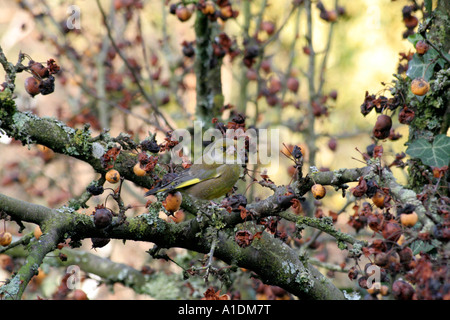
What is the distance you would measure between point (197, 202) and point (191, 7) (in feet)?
6.14

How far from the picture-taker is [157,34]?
7.92 metres

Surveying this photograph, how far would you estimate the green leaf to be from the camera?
2.70m

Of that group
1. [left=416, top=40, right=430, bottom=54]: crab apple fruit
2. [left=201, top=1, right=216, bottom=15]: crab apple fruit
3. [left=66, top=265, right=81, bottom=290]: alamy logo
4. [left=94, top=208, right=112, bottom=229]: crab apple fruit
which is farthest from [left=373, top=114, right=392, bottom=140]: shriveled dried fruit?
[left=66, top=265, right=81, bottom=290]: alamy logo

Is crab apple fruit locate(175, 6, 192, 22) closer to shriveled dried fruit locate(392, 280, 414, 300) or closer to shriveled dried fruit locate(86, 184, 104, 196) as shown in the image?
shriveled dried fruit locate(86, 184, 104, 196)

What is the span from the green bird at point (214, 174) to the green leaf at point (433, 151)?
1078mm

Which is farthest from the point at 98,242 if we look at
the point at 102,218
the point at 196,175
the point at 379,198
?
the point at 379,198

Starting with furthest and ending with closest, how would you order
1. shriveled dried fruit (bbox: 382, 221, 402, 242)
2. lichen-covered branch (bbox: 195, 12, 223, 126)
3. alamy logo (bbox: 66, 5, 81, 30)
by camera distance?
alamy logo (bbox: 66, 5, 81, 30)
lichen-covered branch (bbox: 195, 12, 223, 126)
shriveled dried fruit (bbox: 382, 221, 402, 242)

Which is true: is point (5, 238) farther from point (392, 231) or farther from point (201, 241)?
point (392, 231)

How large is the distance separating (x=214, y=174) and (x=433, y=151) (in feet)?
4.54

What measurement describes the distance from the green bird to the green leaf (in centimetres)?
108

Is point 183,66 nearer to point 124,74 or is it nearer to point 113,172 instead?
point 124,74

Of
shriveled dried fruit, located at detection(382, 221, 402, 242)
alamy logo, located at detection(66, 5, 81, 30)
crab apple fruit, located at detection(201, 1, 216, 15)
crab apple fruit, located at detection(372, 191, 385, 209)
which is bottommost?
shriveled dried fruit, located at detection(382, 221, 402, 242)

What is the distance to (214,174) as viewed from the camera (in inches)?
137
